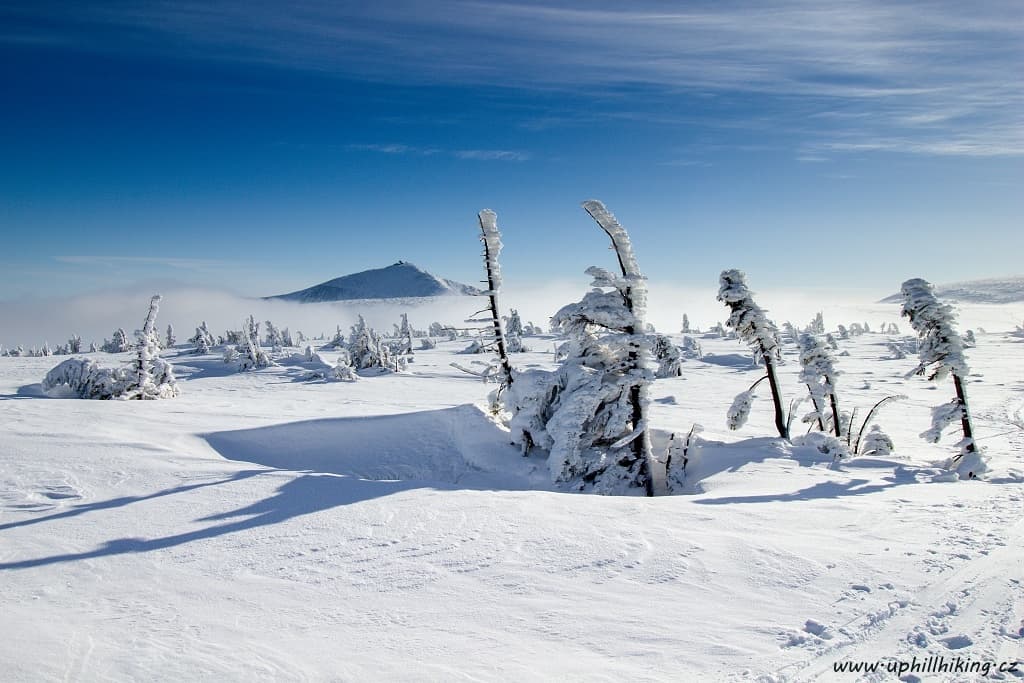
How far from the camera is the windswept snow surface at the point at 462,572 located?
17.1 feet

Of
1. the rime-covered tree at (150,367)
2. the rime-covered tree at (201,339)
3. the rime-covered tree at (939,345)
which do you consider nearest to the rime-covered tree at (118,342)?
the rime-covered tree at (201,339)

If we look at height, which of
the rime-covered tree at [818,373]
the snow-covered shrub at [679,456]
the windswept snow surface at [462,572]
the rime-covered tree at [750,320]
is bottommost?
the snow-covered shrub at [679,456]

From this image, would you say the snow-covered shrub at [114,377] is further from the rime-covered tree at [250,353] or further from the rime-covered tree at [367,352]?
the rime-covered tree at [367,352]

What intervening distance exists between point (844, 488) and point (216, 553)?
1259 cm

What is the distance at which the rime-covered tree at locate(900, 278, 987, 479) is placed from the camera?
62.7ft

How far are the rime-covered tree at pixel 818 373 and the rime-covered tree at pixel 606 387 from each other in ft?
35.6

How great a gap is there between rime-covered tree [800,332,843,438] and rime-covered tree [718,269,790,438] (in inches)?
154

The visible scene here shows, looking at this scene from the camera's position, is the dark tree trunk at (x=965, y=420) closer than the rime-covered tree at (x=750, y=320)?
Yes

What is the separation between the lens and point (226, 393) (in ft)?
99.5

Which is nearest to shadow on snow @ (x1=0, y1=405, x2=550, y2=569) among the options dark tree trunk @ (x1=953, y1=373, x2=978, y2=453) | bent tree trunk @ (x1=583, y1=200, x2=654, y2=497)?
bent tree trunk @ (x1=583, y1=200, x2=654, y2=497)

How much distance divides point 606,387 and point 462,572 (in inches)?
332

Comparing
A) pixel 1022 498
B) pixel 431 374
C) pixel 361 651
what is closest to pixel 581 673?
pixel 361 651

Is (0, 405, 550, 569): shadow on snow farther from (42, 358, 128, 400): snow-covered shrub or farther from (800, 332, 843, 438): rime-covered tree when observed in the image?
(800, 332, 843, 438): rime-covered tree

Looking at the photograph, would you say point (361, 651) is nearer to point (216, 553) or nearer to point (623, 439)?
point (216, 553)
